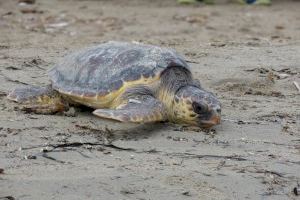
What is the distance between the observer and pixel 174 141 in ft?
12.3

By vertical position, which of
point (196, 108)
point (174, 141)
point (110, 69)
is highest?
point (110, 69)

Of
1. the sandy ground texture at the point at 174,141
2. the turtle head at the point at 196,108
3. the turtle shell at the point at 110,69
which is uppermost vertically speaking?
the turtle shell at the point at 110,69

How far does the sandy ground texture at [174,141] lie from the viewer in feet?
10.1

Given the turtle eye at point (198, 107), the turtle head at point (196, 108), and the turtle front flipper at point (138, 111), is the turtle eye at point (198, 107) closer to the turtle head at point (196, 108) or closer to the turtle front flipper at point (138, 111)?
the turtle head at point (196, 108)

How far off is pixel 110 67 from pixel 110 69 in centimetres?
2


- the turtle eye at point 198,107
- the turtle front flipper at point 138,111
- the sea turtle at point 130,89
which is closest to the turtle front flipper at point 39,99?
the sea turtle at point 130,89

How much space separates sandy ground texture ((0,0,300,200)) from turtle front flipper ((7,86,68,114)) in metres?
0.06

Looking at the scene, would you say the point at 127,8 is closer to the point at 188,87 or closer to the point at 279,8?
the point at 279,8

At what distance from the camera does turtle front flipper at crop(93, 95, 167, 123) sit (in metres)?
3.79

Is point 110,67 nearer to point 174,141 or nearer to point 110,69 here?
point 110,69

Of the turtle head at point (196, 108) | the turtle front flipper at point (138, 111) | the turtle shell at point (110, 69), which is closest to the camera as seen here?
the turtle front flipper at point (138, 111)

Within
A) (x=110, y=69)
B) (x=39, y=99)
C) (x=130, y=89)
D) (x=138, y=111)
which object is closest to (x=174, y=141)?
(x=138, y=111)

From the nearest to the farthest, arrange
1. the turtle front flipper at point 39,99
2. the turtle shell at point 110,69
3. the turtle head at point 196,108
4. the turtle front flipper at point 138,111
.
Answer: the turtle front flipper at point 138,111
the turtle head at point 196,108
the turtle shell at point 110,69
the turtle front flipper at point 39,99

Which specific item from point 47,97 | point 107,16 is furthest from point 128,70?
point 107,16
